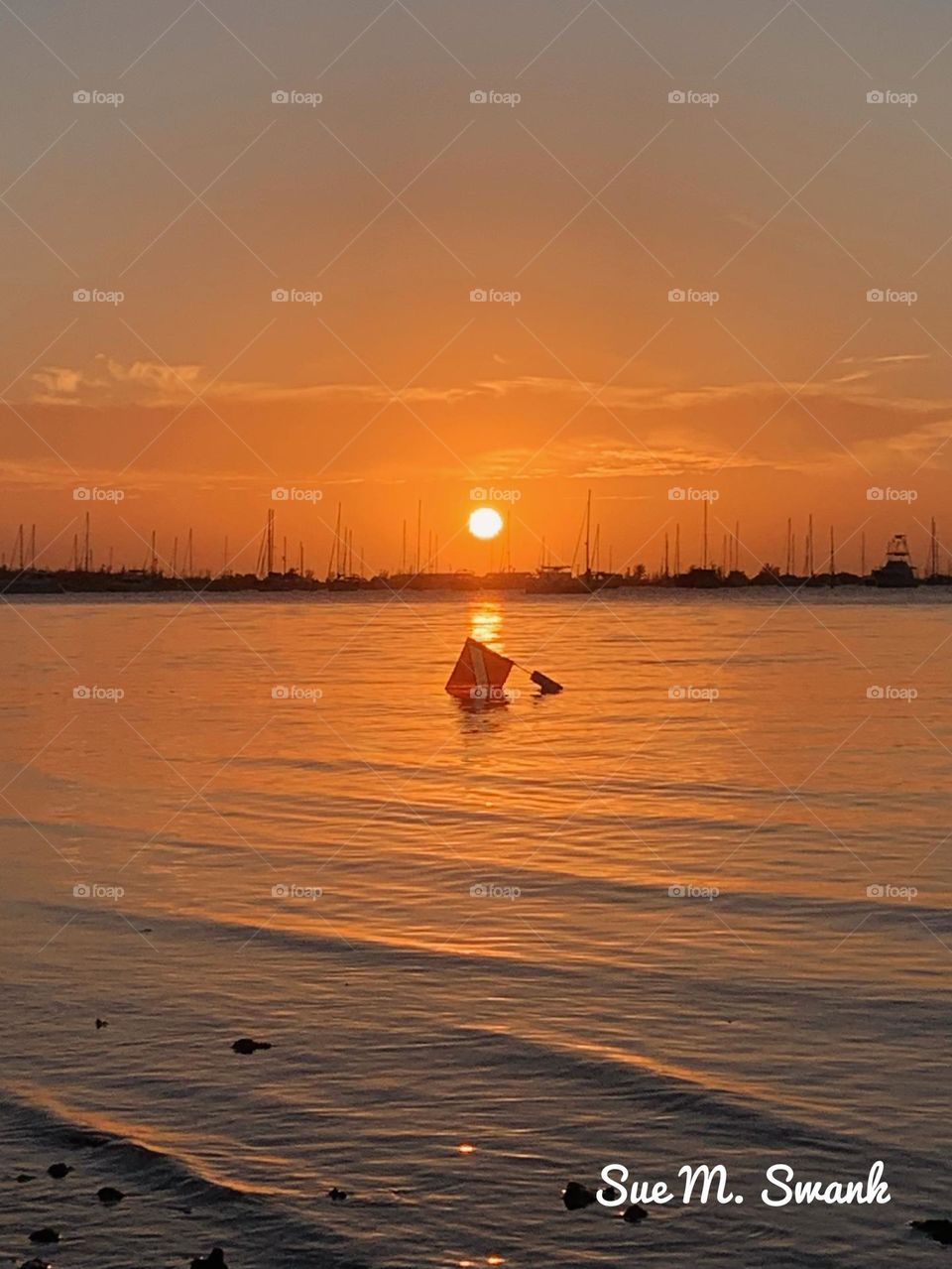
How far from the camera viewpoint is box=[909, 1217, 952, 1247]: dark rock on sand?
939cm

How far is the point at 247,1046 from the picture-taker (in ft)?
42.6

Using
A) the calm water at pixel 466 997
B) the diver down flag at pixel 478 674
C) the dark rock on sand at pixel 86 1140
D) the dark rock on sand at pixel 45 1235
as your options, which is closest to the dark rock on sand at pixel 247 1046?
the calm water at pixel 466 997

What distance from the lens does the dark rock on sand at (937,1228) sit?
9391 mm

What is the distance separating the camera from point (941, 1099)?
38.3 ft

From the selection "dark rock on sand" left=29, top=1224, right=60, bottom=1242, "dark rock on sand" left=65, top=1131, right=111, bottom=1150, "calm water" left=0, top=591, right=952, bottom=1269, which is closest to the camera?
"dark rock on sand" left=29, top=1224, right=60, bottom=1242

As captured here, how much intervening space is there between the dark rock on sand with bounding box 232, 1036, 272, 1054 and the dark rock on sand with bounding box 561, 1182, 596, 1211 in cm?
376

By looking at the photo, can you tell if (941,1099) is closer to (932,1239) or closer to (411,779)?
(932,1239)

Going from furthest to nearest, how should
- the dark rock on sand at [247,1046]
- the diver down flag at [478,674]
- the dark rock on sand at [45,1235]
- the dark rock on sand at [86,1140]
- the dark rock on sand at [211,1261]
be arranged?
the diver down flag at [478,674], the dark rock on sand at [247,1046], the dark rock on sand at [86,1140], the dark rock on sand at [45,1235], the dark rock on sand at [211,1261]

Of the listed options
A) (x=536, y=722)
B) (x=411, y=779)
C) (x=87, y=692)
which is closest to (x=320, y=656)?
(x=87, y=692)

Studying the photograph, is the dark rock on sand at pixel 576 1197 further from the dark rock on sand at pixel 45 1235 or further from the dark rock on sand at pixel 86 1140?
the dark rock on sand at pixel 86 1140

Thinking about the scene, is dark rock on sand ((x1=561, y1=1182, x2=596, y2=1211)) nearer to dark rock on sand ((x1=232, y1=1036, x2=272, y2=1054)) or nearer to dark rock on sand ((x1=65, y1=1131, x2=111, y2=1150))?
dark rock on sand ((x1=65, y1=1131, x2=111, y2=1150))

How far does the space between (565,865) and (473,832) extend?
3398mm

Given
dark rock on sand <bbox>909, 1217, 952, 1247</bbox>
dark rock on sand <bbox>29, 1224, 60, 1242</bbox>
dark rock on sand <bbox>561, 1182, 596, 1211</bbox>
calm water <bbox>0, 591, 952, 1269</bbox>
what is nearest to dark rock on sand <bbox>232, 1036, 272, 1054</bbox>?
calm water <bbox>0, 591, 952, 1269</bbox>

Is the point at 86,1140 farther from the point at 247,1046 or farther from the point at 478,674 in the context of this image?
the point at 478,674
